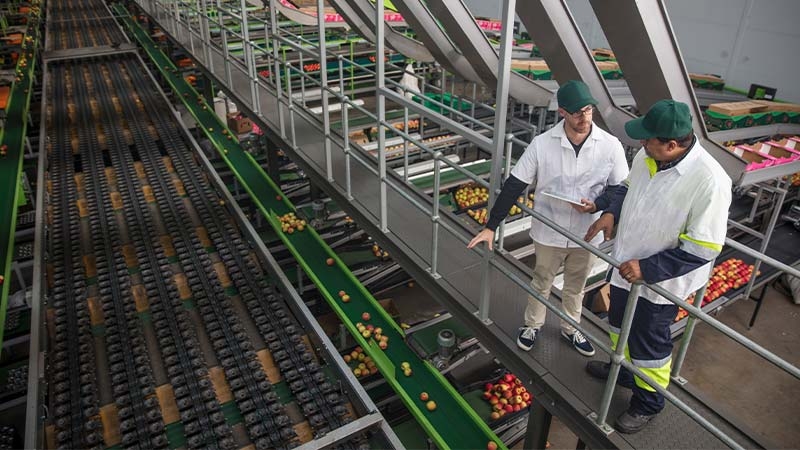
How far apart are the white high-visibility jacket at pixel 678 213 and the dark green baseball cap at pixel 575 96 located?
0.39m

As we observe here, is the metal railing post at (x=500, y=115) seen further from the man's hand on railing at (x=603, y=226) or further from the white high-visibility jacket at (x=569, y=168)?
the man's hand on railing at (x=603, y=226)

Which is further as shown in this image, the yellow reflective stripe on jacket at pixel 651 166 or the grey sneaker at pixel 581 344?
the grey sneaker at pixel 581 344

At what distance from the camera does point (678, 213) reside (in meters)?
2.30

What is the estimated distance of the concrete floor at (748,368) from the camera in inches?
226

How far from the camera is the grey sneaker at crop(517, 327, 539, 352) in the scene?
3164mm

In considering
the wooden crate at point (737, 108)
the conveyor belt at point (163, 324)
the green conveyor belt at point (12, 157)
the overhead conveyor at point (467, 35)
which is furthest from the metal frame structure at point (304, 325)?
the wooden crate at point (737, 108)

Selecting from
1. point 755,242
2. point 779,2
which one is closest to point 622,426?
point 755,242

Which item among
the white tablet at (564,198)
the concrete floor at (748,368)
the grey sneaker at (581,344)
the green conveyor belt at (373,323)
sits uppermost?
the white tablet at (564,198)

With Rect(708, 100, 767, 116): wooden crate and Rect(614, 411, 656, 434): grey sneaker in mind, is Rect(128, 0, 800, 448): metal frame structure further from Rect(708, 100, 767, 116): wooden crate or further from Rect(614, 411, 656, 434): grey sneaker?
Rect(708, 100, 767, 116): wooden crate

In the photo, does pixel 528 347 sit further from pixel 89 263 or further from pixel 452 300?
pixel 89 263

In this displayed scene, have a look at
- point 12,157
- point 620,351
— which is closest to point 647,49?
point 620,351

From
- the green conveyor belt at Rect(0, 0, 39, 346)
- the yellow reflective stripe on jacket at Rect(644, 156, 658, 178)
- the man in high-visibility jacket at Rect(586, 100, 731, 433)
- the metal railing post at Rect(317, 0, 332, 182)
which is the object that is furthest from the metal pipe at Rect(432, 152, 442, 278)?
the green conveyor belt at Rect(0, 0, 39, 346)

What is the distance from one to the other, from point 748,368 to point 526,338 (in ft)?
16.8

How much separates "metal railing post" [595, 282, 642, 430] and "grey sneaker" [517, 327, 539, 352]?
0.55m
